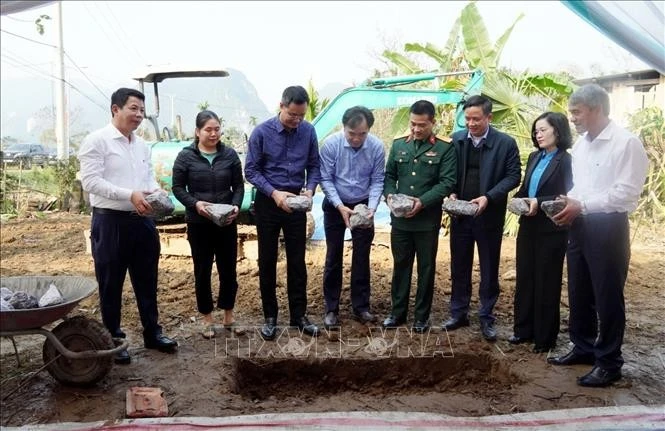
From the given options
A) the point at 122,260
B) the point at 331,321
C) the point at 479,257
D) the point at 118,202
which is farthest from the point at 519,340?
the point at 118,202

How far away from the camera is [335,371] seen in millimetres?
4109

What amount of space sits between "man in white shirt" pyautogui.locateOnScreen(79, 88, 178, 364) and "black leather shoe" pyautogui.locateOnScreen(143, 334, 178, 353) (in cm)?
25

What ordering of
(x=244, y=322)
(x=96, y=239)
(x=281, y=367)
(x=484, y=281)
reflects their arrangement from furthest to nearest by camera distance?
1. (x=244, y=322)
2. (x=484, y=281)
3. (x=281, y=367)
4. (x=96, y=239)

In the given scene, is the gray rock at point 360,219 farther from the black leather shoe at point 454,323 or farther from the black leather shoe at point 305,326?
the black leather shoe at point 454,323

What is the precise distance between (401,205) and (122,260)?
2.04 meters

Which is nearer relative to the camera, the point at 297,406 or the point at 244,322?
the point at 297,406

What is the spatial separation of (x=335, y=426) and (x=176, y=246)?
170 inches

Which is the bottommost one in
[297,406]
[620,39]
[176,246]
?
[297,406]

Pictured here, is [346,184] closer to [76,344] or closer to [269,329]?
[269,329]

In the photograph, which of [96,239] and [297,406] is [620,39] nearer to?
[297,406]

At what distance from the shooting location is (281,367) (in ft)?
13.4

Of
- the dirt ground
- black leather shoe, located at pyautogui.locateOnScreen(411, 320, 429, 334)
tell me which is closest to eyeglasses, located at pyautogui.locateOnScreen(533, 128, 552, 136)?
the dirt ground

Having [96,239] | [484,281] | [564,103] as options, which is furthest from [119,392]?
[564,103]

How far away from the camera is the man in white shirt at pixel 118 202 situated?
3539 millimetres
